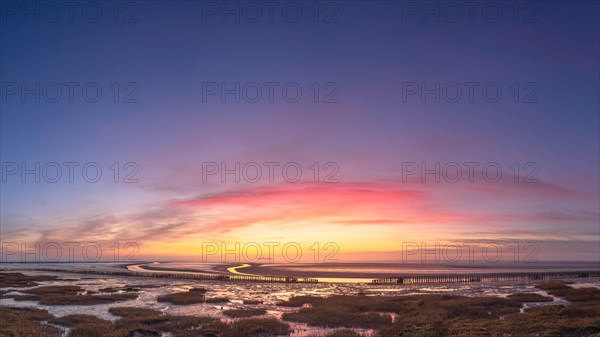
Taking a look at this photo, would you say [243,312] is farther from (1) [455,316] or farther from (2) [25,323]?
(1) [455,316]

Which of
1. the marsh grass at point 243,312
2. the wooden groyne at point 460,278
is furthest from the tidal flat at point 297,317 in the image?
the wooden groyne at point 460,278

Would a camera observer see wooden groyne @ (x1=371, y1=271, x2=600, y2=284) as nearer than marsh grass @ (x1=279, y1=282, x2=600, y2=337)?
No

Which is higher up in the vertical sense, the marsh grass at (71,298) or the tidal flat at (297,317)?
the tidal flat at (297,317)

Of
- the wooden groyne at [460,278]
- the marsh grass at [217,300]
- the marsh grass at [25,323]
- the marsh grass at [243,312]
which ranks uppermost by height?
the marsh grass at [25,323]

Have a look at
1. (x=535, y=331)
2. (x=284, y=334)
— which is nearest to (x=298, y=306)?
(x=284, y=334)

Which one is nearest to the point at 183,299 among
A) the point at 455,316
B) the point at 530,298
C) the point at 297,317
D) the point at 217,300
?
the point at 217,300

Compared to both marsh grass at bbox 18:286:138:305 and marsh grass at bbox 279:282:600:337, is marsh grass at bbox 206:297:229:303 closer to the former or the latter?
marsh grass at bbox 279:282:600:337

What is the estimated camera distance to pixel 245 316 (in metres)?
42.2

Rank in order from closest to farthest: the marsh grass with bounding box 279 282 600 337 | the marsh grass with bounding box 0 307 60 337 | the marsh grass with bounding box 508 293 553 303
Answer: the marsh grass with bounding box 279 282 600 337, the marsh grass with bounding box 0 307 60 337, the marsh grass with bounding box 508 293 553 303

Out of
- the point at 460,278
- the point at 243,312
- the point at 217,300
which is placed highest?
the point at 243,312

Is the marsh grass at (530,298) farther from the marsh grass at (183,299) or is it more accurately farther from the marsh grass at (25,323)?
the marsh grass at (25,323)

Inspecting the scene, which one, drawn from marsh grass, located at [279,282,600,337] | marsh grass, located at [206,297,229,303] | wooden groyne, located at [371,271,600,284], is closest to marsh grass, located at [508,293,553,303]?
marsh grass, located at [279,282,600,337]

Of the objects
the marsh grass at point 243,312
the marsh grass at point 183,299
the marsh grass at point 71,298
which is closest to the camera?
the marsh grass at point 243,312

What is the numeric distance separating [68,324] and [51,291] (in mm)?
34178
